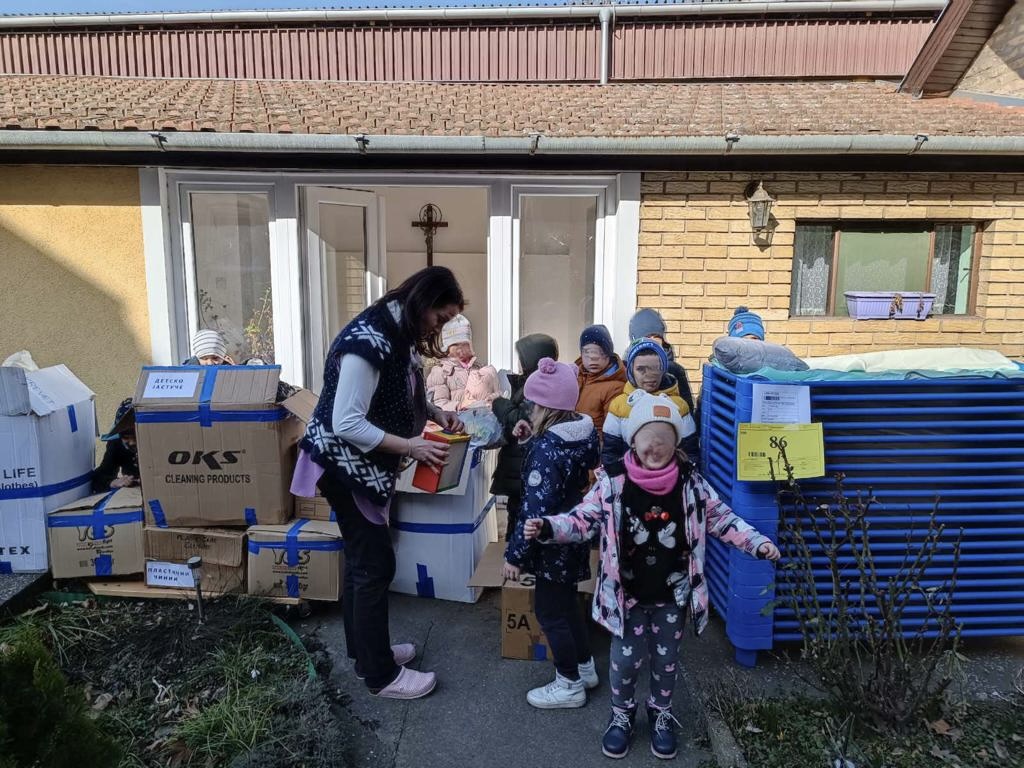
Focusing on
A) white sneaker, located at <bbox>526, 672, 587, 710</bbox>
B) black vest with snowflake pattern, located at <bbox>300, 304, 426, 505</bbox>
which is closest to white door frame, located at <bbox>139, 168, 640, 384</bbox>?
black vest with snowflake pattern, located at <bbox>300, 304, 426, 505</bbox>

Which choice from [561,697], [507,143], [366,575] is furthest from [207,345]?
[561,697]

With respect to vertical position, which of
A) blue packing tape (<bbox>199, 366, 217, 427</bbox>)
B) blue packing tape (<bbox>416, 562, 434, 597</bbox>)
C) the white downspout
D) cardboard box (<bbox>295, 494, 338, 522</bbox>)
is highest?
the white downspout

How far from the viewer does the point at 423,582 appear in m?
3.64

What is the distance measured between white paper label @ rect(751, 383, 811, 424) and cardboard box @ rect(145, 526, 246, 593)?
102 inches

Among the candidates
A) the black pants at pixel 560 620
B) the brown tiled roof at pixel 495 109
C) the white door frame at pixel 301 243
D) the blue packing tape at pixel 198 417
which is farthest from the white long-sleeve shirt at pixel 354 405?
the white door frame at pixel 301 243

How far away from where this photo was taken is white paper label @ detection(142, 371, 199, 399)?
10.9 ft

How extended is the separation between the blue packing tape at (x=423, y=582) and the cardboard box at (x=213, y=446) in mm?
779

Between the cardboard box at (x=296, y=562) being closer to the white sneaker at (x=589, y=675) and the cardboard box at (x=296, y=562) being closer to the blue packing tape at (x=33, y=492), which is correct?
the blue packing tape at (x=33, y=492)

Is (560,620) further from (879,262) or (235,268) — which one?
(879,262)

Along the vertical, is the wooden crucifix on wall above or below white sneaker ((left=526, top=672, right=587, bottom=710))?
above

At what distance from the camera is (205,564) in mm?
3410

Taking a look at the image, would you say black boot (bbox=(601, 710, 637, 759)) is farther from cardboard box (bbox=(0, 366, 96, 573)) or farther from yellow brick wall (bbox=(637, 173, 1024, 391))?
yellow brick wall (bbox=(637, 173, 1024, 391))

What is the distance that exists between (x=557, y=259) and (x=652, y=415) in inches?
135

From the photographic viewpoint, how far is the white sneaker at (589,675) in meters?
2.85
